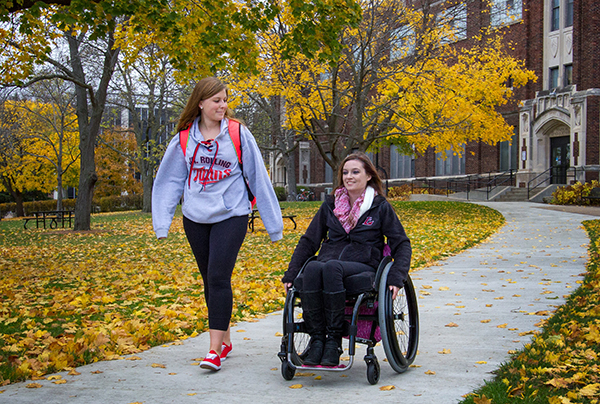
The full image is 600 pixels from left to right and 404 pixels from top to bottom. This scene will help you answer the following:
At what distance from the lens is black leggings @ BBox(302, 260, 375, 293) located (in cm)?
374

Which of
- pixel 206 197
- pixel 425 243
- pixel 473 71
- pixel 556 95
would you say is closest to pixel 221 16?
pixel 425 243

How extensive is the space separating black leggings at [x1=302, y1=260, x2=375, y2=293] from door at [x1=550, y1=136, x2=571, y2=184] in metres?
30.4

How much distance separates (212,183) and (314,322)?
46.6 inches

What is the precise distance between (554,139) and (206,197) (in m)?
31.9

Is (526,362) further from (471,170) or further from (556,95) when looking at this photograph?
(471,170)

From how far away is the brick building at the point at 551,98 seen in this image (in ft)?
96.9

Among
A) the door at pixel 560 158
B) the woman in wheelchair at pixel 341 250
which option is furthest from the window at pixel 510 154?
the woman in wheelchair at pixel 341 250

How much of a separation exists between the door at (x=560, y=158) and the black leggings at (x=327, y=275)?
3039cm

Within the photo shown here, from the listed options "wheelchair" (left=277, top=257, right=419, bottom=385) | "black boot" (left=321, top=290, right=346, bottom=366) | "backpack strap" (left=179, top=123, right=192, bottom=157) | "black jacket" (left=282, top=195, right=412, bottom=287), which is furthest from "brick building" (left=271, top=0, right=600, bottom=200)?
"black boot" (left=321, top=290, right=346, bottom=366)

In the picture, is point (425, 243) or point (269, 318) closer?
point (269, 318)

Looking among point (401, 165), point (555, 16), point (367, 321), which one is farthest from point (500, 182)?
point (367, 321)

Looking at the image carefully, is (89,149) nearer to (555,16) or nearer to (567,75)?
(567,75)

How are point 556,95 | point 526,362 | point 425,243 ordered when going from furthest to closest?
point 556,95
point 425,243
point 526,362

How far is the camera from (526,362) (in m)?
3.94
